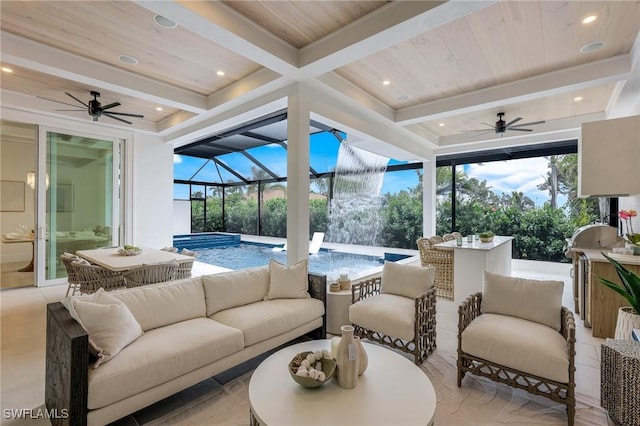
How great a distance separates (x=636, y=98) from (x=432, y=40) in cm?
318

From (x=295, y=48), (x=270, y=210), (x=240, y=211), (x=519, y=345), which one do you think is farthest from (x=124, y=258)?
(x=240, y=211)

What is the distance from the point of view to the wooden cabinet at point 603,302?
3.12 metres

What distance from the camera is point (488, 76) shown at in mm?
4074

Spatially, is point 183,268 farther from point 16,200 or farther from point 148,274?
point 16,200

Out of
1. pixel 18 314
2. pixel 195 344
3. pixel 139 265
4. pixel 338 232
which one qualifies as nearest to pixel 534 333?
pixel 195 344

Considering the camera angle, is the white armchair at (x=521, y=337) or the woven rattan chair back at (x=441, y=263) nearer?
the white armchair at (x=521, y=337)

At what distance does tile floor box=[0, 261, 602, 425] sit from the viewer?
2.22 metres

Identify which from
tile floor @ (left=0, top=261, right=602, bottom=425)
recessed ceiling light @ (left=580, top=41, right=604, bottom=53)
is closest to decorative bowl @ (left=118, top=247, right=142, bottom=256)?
tile floor @ (left=0, top=261, right=602, bottom=425)

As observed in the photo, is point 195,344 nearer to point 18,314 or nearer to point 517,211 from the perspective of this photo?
point 18,314

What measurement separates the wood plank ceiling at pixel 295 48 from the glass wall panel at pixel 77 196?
984 millimetres

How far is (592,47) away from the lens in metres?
3.31

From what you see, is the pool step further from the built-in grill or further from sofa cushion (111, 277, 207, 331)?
the built-in grill

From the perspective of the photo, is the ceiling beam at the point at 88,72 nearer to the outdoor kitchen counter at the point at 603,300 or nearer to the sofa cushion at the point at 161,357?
the sofa cushion at the point at 161,357

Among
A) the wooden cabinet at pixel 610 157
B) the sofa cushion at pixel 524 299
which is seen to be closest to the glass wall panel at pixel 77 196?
the sofa cushion at pixel 524 299
